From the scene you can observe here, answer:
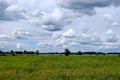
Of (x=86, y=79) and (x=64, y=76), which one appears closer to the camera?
(x=86, y=79)

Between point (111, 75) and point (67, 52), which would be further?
point (67, 52)

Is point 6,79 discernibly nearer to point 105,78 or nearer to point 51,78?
point 51,78

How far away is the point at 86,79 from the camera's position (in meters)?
19.0

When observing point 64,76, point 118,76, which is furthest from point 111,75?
point 64,76

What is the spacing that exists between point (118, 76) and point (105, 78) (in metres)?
1.67

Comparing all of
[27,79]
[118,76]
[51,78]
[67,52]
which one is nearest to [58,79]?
[51,78]

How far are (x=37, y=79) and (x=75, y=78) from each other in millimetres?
2537

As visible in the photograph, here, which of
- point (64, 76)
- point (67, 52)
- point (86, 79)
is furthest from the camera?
point (67, 52)

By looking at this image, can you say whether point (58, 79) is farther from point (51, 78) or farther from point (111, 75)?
point (111, 75)

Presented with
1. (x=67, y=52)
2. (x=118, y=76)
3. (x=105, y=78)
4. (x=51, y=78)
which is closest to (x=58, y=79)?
(x=51, y=78)

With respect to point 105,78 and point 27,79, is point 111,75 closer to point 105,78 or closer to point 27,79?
point 105,78

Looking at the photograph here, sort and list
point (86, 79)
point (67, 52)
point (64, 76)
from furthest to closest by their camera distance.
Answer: point (67, 52), point (64, 76), point (86, 79)

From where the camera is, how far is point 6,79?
19203 mm

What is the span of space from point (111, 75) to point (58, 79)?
4.51 meters
